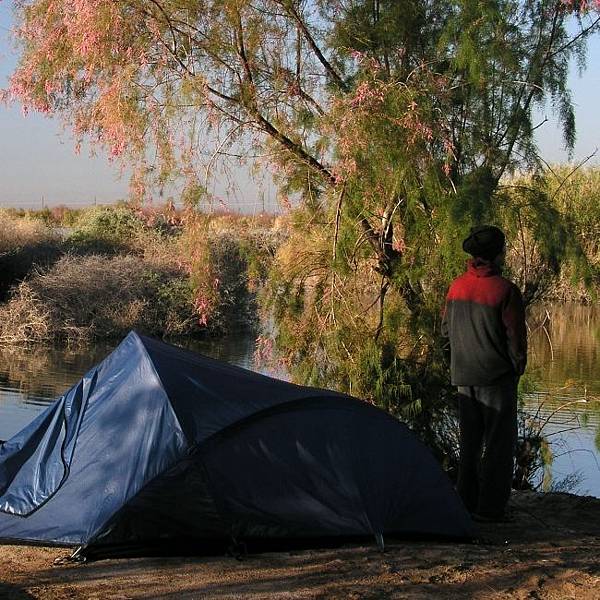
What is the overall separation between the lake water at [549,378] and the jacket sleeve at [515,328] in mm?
4024

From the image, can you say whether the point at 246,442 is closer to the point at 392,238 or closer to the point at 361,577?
the point at 361,577

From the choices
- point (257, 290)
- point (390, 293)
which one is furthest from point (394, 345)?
point (257, 290)

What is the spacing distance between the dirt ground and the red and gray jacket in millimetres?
1159

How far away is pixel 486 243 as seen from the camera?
718 centimetres

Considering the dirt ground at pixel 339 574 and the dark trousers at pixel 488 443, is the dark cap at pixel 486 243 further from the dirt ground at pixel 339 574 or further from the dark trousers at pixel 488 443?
the dirt ground at pixel 339 574

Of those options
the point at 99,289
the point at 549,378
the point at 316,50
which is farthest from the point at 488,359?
the point at 99,289

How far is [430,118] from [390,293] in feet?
6.79

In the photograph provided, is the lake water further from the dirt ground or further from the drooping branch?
the dirt ground

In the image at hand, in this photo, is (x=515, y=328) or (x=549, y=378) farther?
(x=549, y=378)

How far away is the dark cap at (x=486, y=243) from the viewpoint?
718cm

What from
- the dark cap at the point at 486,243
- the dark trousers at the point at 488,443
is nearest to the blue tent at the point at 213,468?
the dark trousers at the point at 488,443

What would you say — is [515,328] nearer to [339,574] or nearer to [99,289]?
[339,574]

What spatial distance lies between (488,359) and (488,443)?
61 cm

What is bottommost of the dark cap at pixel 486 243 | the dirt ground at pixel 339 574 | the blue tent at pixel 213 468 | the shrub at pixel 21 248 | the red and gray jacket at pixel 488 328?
the dirt ground at pixel 339 574
